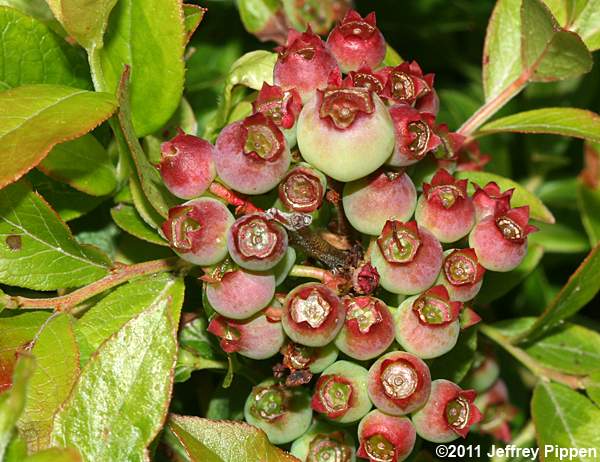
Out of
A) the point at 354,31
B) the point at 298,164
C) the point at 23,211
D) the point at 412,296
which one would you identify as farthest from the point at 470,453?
the point at 23,211

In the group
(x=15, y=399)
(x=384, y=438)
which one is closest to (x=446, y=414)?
(x=384, y=438)

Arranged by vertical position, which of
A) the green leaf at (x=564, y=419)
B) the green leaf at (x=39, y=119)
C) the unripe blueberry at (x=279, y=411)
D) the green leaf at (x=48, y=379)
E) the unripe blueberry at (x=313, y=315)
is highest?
the green leaf at (x=39, y=119)

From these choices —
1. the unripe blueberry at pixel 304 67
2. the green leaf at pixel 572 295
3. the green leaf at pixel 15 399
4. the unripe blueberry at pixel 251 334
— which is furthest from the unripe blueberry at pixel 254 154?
the green leaf at pixel 572 295

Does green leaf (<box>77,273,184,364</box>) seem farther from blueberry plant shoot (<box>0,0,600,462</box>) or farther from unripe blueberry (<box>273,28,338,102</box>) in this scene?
unripe blueberry (<box>273,28,338,102</box>)

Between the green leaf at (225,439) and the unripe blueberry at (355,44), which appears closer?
the green leaf at (225,439)

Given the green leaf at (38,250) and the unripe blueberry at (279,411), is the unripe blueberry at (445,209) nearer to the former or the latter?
the unripe blueberry at (279,411)

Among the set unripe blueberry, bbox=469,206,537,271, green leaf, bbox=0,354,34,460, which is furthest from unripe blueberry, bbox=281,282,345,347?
green leaf, bbox=0,354,34,460
